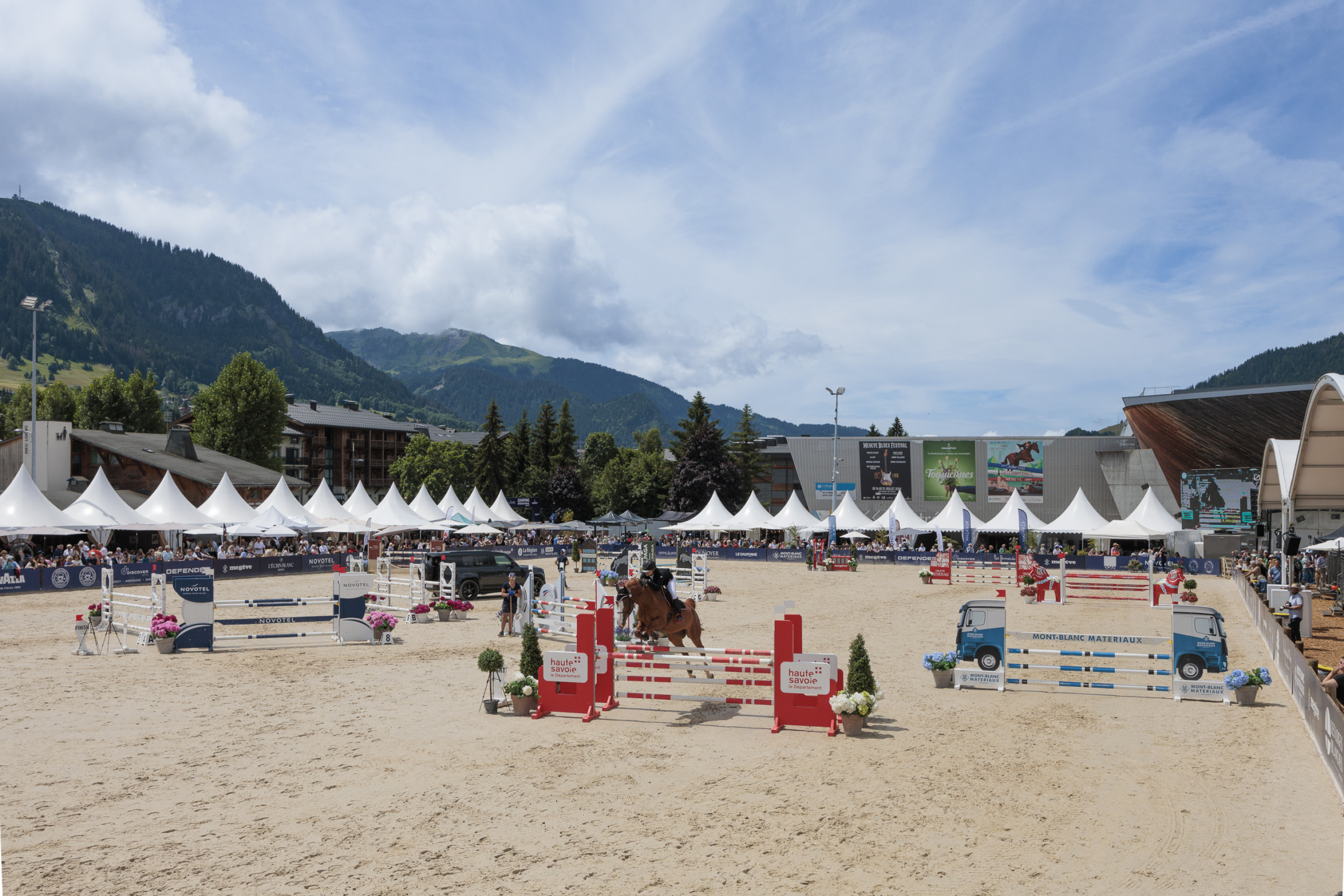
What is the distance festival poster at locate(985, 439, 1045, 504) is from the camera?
80375mm

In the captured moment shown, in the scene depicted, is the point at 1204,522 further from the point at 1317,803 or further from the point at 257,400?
the point at 257,400

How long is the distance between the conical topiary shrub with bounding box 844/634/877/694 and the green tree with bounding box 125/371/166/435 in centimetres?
7947

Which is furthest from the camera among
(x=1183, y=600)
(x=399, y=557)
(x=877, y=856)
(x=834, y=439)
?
(x=834, y=439)

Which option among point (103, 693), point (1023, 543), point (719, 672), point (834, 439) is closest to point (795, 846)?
point (719, 672)

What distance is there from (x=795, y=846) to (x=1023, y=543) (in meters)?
48.5

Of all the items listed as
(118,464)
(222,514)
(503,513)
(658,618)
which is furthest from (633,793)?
(118,464)

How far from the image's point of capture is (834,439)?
74.9 metres

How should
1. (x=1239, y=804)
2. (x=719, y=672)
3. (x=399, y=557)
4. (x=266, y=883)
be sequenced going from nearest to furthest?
(x=266, y=883) < (x=1239, y=804) < (x=719, y=672) < (x=399, y=557)

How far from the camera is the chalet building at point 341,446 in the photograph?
116562 mm

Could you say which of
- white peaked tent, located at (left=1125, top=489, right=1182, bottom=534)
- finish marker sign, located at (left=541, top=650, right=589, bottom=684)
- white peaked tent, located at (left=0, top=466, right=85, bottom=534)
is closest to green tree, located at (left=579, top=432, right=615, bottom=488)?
white peaked tent, located at (left=1125, top=489, right=1182, bottom=534)

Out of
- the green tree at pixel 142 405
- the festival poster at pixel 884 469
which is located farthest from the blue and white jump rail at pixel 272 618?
the green tree at pixel 142 405

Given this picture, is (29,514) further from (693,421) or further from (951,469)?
(951,469)

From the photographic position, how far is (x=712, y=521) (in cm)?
5797

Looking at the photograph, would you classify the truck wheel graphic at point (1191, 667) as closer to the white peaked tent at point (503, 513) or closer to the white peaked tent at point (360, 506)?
the white peaked tent at point (360, 506)
